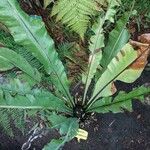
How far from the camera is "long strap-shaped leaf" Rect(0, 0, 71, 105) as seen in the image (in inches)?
72.7

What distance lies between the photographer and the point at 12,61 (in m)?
2.00

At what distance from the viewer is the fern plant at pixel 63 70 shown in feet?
6.17

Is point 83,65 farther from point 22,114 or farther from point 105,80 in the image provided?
point 22,114

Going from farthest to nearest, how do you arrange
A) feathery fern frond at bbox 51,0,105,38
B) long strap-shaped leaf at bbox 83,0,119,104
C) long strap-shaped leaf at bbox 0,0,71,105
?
feathery fern frond at bbox 51,0,105,38
long strap-shaped leaf at bbox 83,0,119,104
long strap-shaped leaf at bbox 0,0,71,105

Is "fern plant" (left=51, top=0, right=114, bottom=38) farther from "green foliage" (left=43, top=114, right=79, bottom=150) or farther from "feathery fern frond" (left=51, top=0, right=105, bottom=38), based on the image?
"green foliage" (left=43, top=114, right=79, bottom=150)

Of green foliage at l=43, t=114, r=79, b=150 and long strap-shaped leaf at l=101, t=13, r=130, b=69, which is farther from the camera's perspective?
long strap-shaped leaf at l=101, t=13, r=130, b=69

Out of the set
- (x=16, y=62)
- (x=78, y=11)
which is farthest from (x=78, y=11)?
(x=16, y=62)

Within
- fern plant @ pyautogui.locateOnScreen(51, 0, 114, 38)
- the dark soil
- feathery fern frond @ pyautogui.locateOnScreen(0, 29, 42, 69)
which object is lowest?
the dark soil

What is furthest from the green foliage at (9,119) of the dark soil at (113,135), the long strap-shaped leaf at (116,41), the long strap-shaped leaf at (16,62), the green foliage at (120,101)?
the long strap-shaped leaf at (116,41)

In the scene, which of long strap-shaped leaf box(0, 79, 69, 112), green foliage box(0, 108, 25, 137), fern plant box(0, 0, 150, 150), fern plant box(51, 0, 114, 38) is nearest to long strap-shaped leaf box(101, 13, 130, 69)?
fern plant box(0, 0, 150, 150)

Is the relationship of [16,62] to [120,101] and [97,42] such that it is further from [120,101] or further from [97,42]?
[120,101]

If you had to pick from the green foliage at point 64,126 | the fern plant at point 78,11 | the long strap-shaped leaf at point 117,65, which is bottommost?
the green foliage at point 64,126

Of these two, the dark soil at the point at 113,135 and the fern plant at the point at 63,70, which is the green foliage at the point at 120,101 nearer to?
the fern plant at the point at 63,70

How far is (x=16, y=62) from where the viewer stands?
2.00m
